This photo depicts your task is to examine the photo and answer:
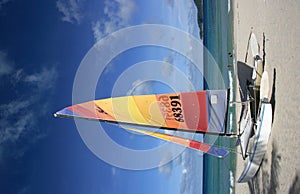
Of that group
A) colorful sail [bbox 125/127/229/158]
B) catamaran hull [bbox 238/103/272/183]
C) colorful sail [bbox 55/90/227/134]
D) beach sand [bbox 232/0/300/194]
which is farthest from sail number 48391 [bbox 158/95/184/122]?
beach sand [bbox 232/0/300/194]

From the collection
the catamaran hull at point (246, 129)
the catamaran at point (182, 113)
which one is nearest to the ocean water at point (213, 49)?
the catamaran hull at point (246, 129)

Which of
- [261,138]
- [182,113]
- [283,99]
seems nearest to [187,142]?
[182,113]

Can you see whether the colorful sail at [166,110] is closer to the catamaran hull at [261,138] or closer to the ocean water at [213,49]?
the catamaran hull at [261,138]

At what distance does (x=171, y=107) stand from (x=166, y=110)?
0.09 metres

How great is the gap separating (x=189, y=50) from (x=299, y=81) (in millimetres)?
23700

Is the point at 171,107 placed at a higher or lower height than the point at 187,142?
higher

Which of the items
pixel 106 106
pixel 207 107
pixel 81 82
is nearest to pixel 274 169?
pixel 207 107

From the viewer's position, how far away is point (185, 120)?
19.7ft

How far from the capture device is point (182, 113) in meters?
6.05

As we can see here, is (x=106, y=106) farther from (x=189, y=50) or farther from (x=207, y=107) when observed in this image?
(x=189, y=50)

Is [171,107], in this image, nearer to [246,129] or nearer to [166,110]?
[166,110]

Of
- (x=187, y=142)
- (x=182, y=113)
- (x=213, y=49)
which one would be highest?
(x=213, y=49)

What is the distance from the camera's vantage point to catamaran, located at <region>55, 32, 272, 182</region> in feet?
19.2

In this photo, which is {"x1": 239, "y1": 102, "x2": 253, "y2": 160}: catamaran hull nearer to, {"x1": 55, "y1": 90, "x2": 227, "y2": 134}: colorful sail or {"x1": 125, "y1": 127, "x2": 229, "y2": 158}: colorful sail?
{"x1": 125, "y1": 127, "x2": 229, "y2": 158}: colorful sail
